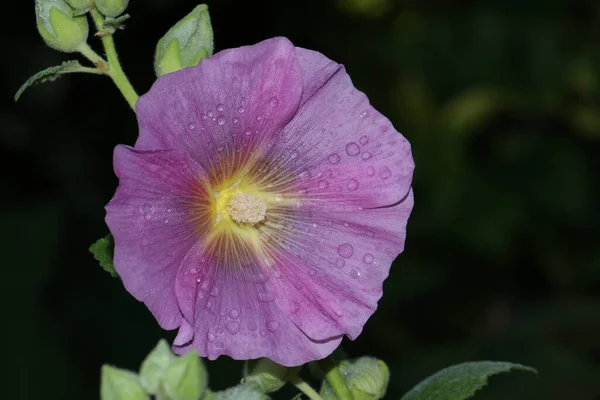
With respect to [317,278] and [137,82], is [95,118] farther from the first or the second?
[317,278]

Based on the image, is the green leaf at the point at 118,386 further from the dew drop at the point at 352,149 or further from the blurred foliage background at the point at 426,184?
the blurred foliage background at the point at 426,184

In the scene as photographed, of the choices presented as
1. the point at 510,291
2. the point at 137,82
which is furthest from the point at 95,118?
the point at 510,291

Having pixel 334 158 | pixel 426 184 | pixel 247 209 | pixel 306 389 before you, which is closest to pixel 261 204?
pixel 247 209

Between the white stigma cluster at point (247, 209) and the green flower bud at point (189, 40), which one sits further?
the white stigma cluster at point (247, 209)

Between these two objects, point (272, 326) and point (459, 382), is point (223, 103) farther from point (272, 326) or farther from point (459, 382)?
point (459, 382)

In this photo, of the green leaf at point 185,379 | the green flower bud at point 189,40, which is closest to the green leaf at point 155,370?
the green leaf at point 185,379
